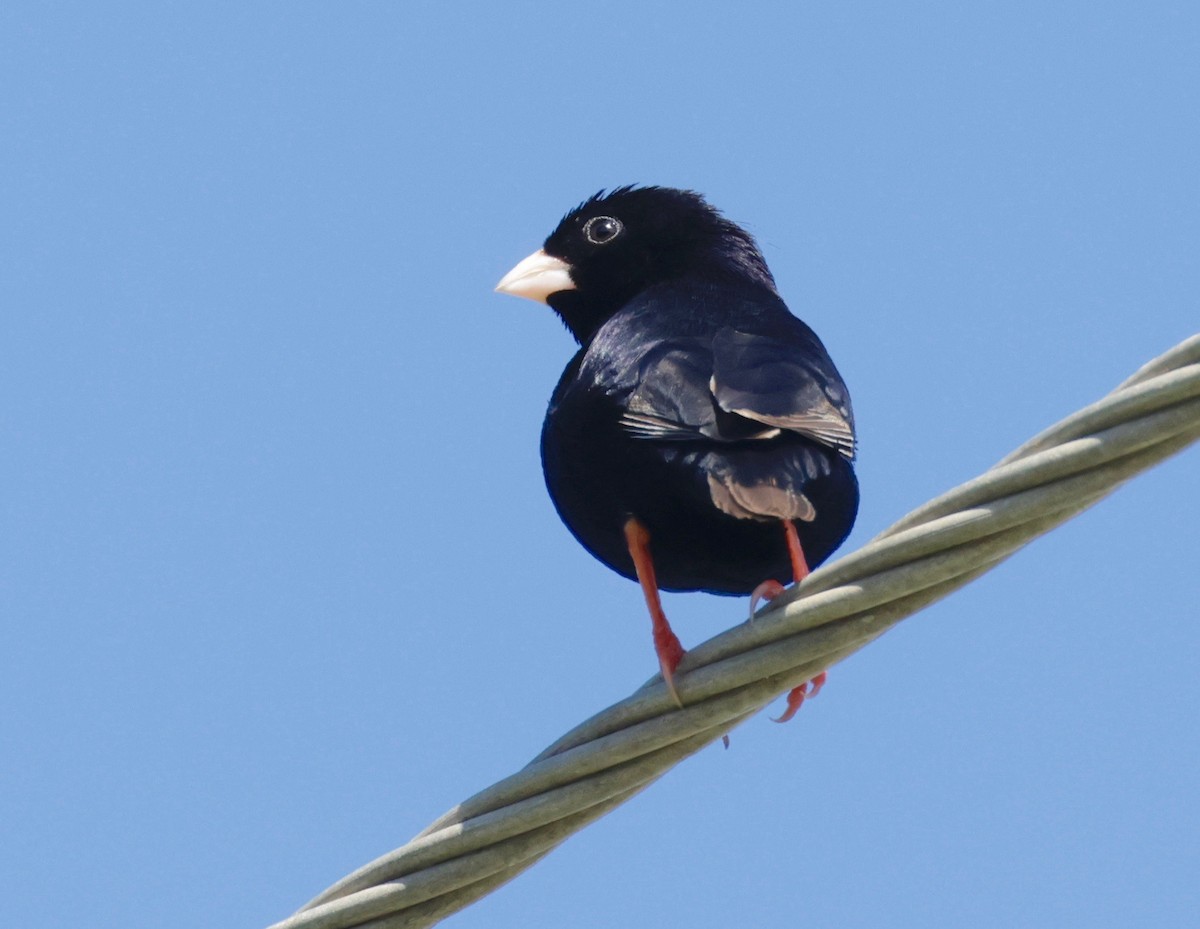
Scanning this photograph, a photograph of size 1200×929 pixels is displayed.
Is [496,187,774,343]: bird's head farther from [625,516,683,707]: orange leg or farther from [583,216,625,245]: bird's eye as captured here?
[625,516,683,707]: orange leg

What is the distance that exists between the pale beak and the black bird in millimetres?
934

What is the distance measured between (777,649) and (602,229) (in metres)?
4.14

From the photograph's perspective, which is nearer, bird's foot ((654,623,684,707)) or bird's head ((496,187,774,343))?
bird's foot ((654,623,684,707))

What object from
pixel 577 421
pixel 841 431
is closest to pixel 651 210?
pixel 577 421

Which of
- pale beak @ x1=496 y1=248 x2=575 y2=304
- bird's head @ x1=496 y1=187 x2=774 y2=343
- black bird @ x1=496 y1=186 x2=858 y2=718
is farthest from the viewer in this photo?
pale beak @ x1=496 y1=248 x2=575 y2=304

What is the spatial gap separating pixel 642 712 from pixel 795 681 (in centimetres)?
31

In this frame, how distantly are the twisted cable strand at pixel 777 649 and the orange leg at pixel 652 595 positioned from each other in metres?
0.48

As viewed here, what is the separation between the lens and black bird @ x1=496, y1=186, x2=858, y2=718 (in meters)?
4.33

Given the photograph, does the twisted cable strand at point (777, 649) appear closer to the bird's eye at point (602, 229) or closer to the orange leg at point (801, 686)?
the orange leg at point (801, 686)

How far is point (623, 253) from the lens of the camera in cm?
713

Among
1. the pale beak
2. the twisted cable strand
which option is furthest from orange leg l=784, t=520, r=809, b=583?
the pale beak

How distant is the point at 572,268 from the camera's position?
7219mm

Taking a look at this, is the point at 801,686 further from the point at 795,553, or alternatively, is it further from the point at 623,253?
the point at 623,253

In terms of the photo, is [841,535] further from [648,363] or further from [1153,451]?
[1153,451]
